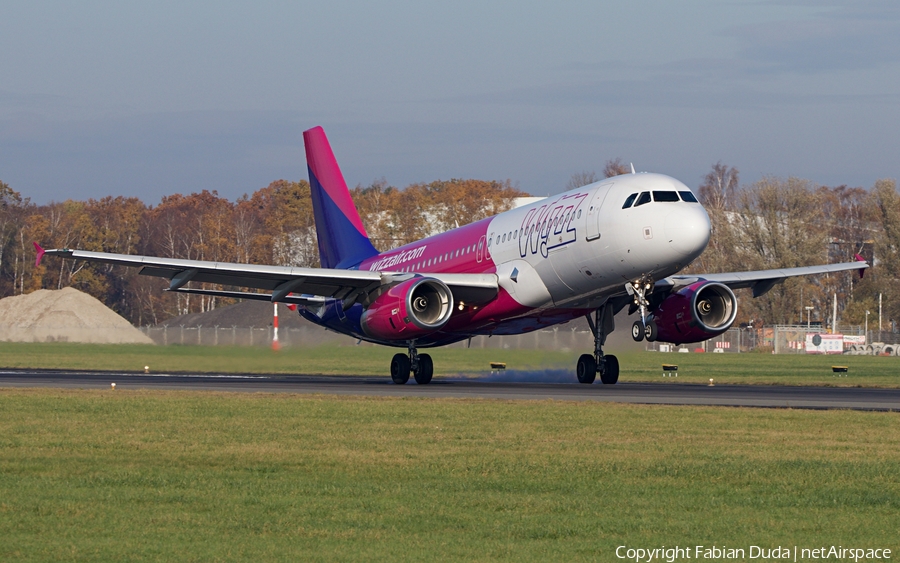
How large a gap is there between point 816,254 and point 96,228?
2916 inches

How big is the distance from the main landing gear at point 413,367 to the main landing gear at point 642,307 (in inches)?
262

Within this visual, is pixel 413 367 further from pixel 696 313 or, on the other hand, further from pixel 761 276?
pixel 761 276

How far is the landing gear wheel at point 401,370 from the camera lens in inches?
1329

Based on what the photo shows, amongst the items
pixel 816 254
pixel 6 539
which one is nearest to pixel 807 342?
pixel 816 254

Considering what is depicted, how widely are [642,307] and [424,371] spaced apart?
23.9 feet

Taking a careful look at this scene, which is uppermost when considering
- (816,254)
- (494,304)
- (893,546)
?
(816,254)

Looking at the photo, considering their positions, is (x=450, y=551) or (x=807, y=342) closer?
(x=450, y=551)

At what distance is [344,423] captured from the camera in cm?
1869

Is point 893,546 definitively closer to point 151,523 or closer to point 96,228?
point 151,523

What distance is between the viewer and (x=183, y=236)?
126688 millimetres

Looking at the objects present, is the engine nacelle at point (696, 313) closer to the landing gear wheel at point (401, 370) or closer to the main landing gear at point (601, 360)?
the main landing gear at point (601, 360)

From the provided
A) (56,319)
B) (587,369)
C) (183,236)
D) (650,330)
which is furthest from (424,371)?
(183,236)

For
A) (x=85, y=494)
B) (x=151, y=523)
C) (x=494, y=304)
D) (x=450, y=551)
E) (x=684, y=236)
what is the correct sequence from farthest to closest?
(x=494, y=304)
(x=684, y=236)
(x=85, y=494)
(x=151, y=523)
(x=450, y=551)

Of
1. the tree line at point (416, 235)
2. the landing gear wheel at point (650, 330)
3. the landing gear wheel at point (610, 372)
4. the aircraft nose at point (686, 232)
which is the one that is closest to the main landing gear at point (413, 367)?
the landing gear wheel at point (610, 372)
